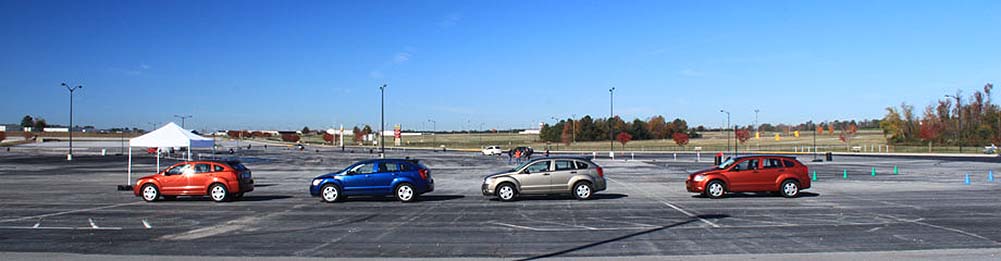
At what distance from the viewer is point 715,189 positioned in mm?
19719

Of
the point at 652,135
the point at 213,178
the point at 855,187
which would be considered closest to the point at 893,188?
the point at 855,187

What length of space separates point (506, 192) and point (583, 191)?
7.37 ft

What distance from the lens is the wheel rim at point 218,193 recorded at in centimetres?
1948

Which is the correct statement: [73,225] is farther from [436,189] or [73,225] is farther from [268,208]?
[436,189]

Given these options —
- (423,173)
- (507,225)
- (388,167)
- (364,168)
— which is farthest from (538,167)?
(507,225)

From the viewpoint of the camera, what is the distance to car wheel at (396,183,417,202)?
61.8ft

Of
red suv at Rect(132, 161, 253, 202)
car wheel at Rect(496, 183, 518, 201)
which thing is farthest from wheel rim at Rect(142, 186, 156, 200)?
car wheel at Rect(496, 183, 518, 201)

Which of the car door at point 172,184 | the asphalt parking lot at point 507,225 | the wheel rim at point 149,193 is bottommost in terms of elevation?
the asphalt parking lot at point 507,225

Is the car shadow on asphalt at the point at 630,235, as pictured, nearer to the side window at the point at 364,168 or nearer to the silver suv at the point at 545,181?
the silver suv at the point at 545,181

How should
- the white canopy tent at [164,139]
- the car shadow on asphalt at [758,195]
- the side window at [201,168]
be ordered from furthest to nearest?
1. the white canopy tent at [164,139]
2. the car shadow on asphalt at [758,195]
3. the side window at [201,168]

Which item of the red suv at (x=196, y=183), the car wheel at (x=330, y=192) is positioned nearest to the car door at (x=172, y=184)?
the red suv at (x=196, y=183)

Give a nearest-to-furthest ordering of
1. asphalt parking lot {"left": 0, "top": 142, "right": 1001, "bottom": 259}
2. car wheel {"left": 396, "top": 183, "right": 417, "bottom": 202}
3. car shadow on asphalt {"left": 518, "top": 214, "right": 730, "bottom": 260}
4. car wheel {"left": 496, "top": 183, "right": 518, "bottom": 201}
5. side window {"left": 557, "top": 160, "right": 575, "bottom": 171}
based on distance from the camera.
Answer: car shadow on asphalt {"left": 518, "top": 214, "right": 730, "bottom": 260} → asphalt parking lot {"left": 0, "top": 142, "right": 1001, "bottom": 259} → car wheel {"left": 396, "top": 183, "right": 417, "bottom": 202} → car wheel {"left": 496, "top": 183, "right": 518, "bottom": 201} → side window {"left": 557, "top": 160, "right": 575, "bottom": 171}

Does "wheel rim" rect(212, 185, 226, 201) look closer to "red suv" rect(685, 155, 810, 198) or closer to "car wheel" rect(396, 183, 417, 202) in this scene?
"car wheel" rect(396, 183, 417, 202)

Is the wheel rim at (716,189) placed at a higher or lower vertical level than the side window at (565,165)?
lower
